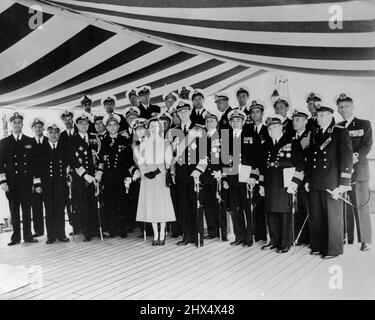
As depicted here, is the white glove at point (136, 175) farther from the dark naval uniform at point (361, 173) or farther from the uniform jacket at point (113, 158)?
the dark naval uniform at point (361, 173)

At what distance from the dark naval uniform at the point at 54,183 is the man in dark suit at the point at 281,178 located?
243 cm

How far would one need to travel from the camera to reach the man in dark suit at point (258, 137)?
434cm

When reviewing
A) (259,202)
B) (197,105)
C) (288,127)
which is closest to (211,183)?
(259,202)

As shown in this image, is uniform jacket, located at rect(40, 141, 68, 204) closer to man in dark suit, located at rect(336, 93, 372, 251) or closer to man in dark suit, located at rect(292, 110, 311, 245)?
man in dark suit, located at rect(292, 110, 311, 245)

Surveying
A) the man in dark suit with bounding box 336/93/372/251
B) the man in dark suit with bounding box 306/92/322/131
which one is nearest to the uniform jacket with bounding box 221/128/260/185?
the man in dark suit with bounding box 306/92/322/131

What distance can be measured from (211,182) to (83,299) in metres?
2.08

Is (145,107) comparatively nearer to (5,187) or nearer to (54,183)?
(54,183)

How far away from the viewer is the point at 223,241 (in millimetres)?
4609

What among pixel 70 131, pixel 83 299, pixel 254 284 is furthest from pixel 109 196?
pixel 254 284

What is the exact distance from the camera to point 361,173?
13.3 feet

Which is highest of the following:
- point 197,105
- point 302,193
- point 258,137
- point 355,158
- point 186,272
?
point 197,105

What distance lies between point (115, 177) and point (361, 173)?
9.38ft

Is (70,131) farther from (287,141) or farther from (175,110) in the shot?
(287,141)

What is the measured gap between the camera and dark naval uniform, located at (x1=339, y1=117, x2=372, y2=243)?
4.03m
